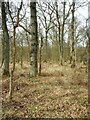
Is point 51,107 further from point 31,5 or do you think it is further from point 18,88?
point 31,5

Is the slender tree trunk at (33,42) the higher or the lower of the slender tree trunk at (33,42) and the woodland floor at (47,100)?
the higher

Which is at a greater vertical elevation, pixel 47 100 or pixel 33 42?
pixel 33 42

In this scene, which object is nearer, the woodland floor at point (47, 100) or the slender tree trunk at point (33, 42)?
the woodland floor at point (47, 100)

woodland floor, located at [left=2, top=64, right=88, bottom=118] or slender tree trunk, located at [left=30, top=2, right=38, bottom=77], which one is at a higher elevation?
slender tree trunk, located at [left=30, top=2, right=38, bottom=77]

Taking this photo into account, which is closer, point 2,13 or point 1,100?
point 1,100

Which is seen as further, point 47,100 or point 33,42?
point 33,42

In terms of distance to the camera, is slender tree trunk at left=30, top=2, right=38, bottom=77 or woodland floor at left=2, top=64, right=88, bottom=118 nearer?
woodland floor at left=2, top=64, right=88, bottom=118

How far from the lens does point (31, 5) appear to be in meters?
12.7

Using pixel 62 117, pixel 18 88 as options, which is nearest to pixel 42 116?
pixel 62 117

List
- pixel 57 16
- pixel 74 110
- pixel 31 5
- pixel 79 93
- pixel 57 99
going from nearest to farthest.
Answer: pixel 74 110 → pixel 57 99 → pixel 79 93 → pixel 31 5 → pixel 57 16

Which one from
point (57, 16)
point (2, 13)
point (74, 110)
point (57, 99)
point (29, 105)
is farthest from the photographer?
point (57, 16)

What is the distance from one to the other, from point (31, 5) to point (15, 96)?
6161mm

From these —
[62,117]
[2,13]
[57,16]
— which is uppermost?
[57,16]

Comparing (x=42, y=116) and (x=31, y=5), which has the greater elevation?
(x=31, y=5)
